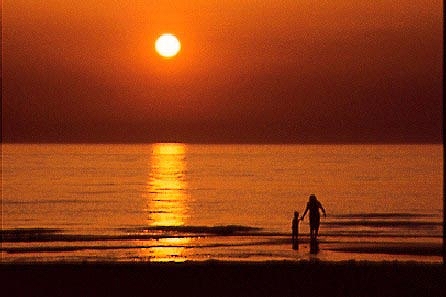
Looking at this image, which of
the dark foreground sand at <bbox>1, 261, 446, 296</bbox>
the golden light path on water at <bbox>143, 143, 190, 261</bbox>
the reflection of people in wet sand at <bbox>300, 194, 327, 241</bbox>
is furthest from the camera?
the golden light path on water at <bbox>143, 143, 190, 261</bbox>

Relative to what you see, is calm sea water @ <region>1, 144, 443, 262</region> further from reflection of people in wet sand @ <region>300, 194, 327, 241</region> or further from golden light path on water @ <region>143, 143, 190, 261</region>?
reflection of people in wet sand @ <region>300, 194, 327, 241</region>

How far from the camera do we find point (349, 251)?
40438 mm

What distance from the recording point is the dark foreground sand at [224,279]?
1521 centimetres

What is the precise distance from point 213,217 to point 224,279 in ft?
169

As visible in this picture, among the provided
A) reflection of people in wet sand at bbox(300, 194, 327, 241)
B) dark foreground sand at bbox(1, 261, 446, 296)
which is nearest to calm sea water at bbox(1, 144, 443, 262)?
reflection of people in wet sand at bbox(300, 194, 327, 241)

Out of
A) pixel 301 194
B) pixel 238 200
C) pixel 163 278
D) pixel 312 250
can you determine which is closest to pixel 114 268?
pixel 163 278

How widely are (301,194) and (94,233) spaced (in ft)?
143

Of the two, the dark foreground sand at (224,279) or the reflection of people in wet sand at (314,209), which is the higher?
the reflection of people in wet sand at (314,209)

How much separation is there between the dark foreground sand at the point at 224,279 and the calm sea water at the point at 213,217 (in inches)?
571

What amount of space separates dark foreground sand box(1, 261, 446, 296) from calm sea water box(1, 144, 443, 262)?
47.6 feet

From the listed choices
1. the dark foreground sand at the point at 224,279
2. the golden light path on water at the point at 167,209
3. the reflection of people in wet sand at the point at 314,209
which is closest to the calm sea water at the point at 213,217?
the golden light path on water at the point at 167,209

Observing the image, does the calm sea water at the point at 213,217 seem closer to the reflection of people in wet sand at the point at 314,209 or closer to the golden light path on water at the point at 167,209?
the golden light path on water at the point at 167,209

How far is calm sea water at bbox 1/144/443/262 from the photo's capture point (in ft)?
133

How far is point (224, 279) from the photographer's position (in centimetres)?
1675
